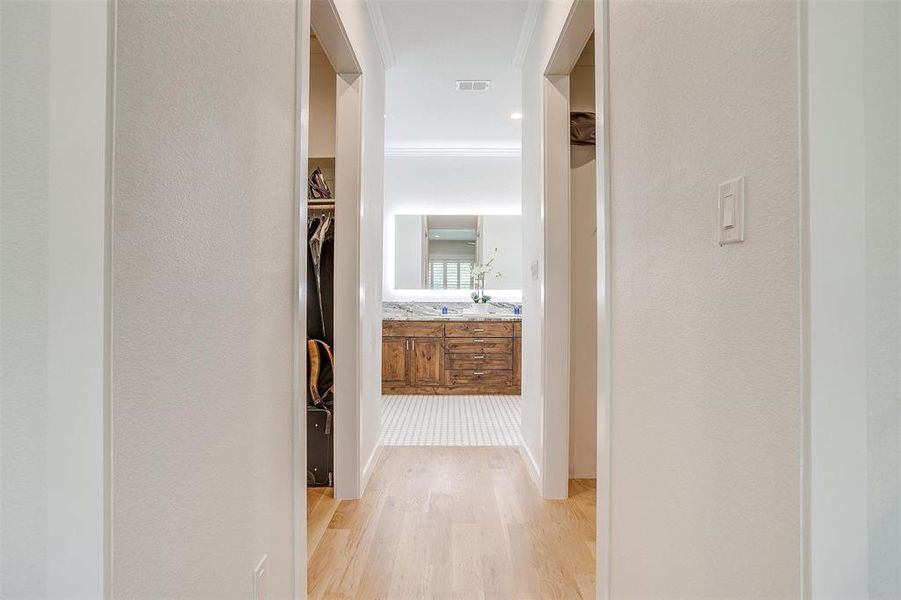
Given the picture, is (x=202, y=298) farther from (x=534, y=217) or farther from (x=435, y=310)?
(x=435, y=310)

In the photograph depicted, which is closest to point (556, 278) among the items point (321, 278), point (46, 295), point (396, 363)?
point (321, 278)

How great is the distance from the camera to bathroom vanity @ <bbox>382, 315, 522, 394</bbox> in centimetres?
524

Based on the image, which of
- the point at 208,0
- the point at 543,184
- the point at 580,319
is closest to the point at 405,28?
the point at 543,184

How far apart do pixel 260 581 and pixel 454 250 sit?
4.96m

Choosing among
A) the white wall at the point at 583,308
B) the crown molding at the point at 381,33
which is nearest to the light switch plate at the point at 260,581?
the white wall at the point at 583,308

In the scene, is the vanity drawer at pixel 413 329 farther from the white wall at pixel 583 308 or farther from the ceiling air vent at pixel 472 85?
the white wall at pixel 583 308

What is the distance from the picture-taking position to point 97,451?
66cm

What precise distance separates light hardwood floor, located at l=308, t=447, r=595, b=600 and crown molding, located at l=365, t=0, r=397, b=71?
2.60 m

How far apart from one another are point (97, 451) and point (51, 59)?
51 centimetres

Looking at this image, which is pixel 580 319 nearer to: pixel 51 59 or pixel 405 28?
pixel 405 28

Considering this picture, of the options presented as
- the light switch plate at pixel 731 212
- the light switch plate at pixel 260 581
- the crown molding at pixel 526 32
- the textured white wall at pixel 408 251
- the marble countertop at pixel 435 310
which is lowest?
the light switch plate at pixel 260 581

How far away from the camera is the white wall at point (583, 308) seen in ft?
9.49

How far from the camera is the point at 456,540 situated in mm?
2043

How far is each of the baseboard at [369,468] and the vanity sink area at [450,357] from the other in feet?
6.68
